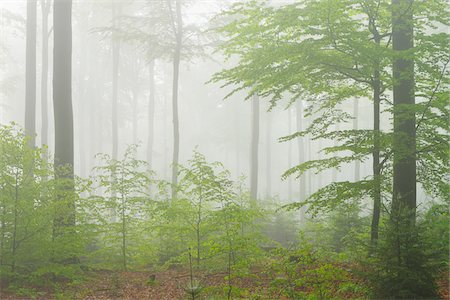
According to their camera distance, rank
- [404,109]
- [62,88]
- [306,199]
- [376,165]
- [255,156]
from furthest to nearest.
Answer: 1. [255,156]
2. [62,88]
3. [376,165]
4. [404,109]
5. [306,199]

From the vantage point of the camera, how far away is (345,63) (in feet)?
21.6

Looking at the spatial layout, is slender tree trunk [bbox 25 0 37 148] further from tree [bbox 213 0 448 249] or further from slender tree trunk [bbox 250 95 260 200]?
tree [bbox 213 0 448 249]

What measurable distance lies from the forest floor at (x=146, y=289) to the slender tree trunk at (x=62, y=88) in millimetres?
2289

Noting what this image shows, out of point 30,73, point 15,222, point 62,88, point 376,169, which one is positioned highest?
point 30,73

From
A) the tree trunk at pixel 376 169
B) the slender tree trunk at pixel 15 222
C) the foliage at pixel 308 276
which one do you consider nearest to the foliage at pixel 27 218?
the slender tree trunk at pixel 15 222

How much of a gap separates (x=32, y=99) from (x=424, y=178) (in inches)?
564

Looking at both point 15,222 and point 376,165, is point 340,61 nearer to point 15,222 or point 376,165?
point 376,165

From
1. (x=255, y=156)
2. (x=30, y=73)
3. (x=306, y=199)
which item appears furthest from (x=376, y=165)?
(x=30, y=73)

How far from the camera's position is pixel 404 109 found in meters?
6.29

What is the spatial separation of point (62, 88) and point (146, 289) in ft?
17.9

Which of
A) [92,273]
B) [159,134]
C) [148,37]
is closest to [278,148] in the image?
[159,134]

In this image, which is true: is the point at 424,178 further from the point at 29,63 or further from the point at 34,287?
the point at 29,63

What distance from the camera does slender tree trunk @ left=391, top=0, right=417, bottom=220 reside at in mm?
6082

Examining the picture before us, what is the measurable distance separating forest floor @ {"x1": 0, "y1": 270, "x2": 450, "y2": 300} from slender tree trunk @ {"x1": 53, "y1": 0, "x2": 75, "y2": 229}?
229 centimetres
